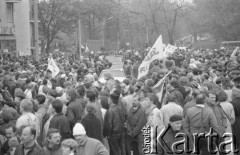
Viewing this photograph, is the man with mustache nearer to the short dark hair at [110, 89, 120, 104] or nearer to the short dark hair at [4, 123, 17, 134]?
the short dark hair at [4, 123, 17, 134]

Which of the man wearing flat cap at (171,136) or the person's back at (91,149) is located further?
the man wearing flat cap at (171,136)

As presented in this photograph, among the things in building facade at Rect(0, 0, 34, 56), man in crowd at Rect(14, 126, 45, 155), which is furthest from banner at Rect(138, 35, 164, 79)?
building facade at Rect(0, 0, 34, 56)

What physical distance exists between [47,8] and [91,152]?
48290 mm

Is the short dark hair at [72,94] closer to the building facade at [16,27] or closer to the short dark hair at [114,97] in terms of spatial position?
the short dark hair at [114,97]

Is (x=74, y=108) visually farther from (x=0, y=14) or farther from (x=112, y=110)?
(x=0, y=14)

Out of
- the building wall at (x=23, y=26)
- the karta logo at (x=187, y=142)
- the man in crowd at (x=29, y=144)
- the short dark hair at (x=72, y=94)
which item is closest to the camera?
the man in crowd at (x=29, y=144)

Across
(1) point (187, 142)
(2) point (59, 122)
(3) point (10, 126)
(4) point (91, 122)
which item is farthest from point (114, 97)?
(1) point (187, 142)

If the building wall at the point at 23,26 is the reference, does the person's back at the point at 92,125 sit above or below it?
below

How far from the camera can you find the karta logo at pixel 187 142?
7762 millimetres

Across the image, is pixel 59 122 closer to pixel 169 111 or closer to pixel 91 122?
pixel 91 122

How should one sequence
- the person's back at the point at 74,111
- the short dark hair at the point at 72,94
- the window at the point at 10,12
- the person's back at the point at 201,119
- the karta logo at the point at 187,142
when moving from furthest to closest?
the window at the point at 10,12 < the short dark hair at the point at 72,94 < the person's back at the point at 74,111 < the person's back at the point at 201,119 < the karta logo at the point at 187,142

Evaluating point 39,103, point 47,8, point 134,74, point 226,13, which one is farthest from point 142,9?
point 39,103

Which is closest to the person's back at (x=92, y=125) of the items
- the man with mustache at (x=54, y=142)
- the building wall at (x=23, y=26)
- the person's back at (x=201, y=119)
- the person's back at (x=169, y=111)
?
the person's back at (x=169, y=111)

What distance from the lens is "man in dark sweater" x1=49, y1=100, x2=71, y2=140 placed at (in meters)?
9.27
